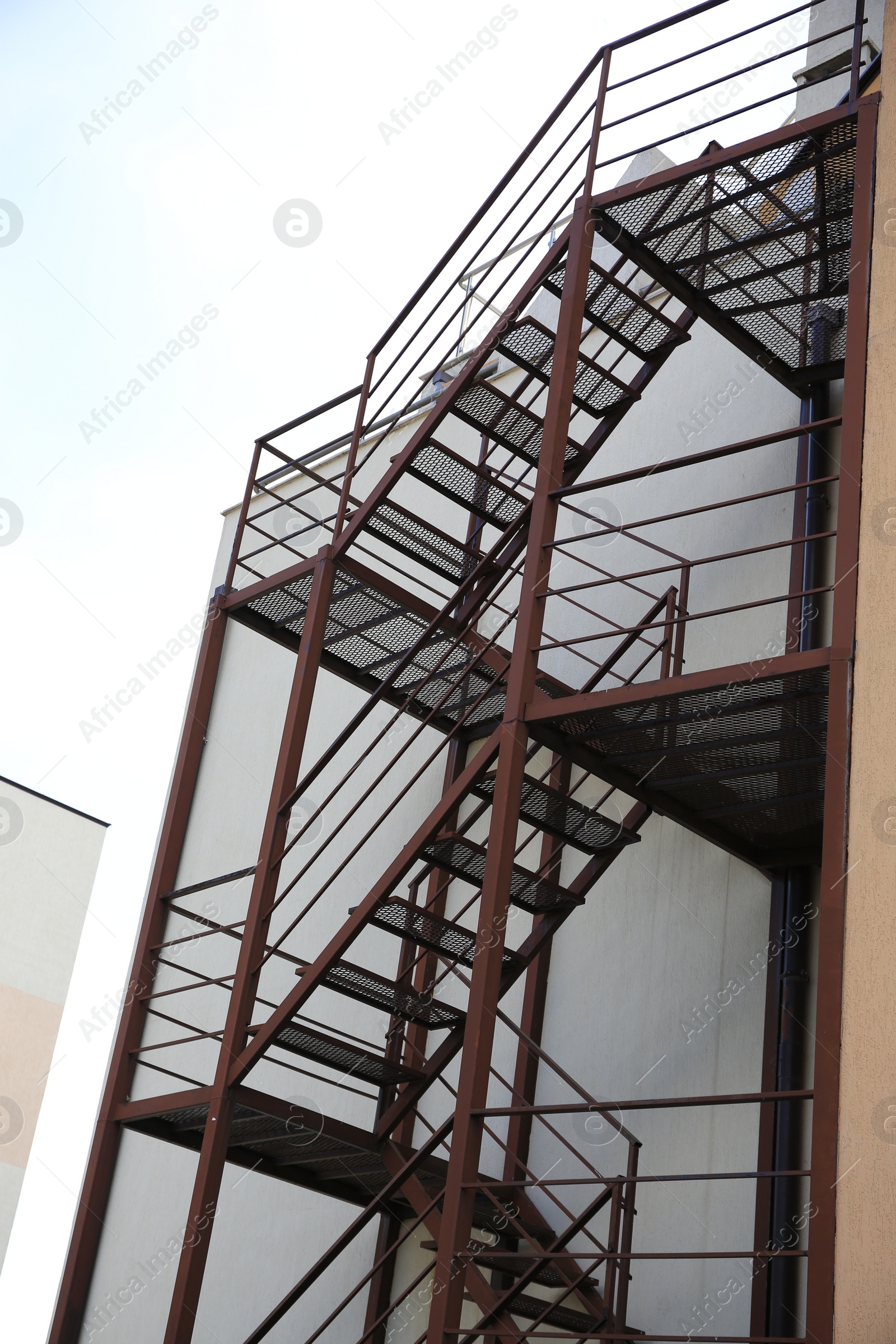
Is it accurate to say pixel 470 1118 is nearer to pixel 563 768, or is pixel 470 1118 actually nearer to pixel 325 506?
pixel 563 768

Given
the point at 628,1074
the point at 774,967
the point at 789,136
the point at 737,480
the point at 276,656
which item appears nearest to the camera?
the point at 789,136

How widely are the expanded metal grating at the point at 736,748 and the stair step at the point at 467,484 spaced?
80.1 inches

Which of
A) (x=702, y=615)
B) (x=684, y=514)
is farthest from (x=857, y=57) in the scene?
(x=702, y=615)

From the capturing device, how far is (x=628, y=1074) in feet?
29.0

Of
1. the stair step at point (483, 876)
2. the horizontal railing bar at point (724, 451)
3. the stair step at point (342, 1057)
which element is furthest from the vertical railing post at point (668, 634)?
the stair step at point (342, 1057)

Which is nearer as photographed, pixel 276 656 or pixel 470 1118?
pixel 470 1118

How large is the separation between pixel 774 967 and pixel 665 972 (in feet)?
2.99

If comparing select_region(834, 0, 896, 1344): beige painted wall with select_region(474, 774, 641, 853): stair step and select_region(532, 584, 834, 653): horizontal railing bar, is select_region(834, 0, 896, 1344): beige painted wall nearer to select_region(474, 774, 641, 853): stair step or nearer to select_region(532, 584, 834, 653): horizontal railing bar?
select_region(532, 584, 834, 653): horizontal railing bar

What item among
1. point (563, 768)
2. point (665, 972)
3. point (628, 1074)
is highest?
point (563, 768)

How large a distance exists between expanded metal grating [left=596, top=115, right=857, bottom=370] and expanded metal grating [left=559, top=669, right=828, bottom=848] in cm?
300

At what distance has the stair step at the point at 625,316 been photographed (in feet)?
28.0

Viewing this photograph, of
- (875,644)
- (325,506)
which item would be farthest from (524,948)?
(325,506)

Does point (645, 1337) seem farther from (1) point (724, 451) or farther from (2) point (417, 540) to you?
(2) point (417, 540)

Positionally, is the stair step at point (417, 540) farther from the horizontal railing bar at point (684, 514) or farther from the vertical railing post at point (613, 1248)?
the vertical railing post at point (613, 1248)
